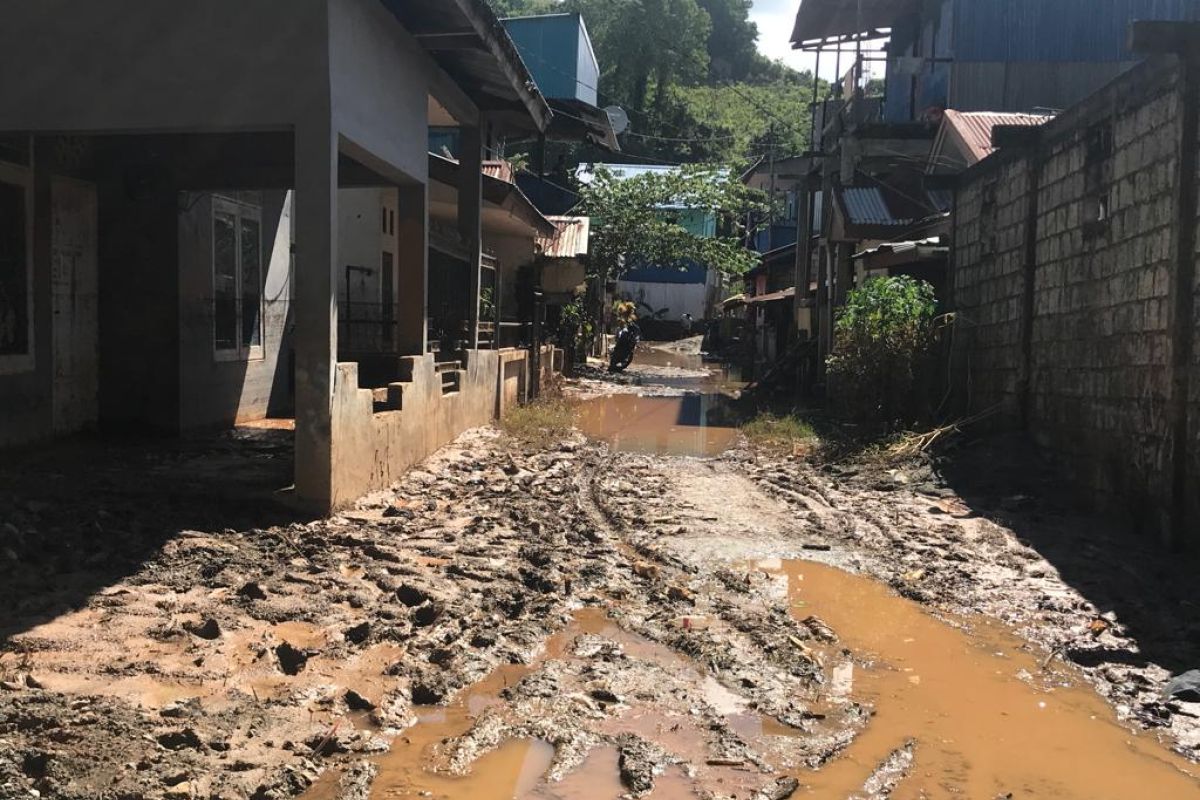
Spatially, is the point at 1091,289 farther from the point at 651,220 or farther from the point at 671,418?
the point at 651,220

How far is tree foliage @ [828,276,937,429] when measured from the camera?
11578mm

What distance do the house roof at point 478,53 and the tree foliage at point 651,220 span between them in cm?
1487

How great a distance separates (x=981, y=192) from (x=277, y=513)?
8844 mm

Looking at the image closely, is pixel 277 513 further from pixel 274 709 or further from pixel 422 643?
pixel 274 709

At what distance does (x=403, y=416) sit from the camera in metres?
8.88

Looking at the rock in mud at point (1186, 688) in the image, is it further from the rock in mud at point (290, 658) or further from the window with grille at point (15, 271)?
the window with grille at point (15, 271)

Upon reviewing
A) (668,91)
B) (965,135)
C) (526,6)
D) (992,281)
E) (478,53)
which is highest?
(526,6)

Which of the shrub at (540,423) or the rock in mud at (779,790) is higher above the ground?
the shrub at (540,423)

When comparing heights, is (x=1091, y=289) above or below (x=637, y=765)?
above

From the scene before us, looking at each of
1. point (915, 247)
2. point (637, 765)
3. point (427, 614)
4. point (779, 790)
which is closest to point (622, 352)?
point (915, 247)

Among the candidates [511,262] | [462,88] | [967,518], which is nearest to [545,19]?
[511,262]

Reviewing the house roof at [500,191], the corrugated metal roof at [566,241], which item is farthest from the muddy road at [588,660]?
the corrugated metal roof at [566,241]

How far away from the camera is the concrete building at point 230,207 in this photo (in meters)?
6.86

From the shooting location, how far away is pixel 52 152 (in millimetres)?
8383
